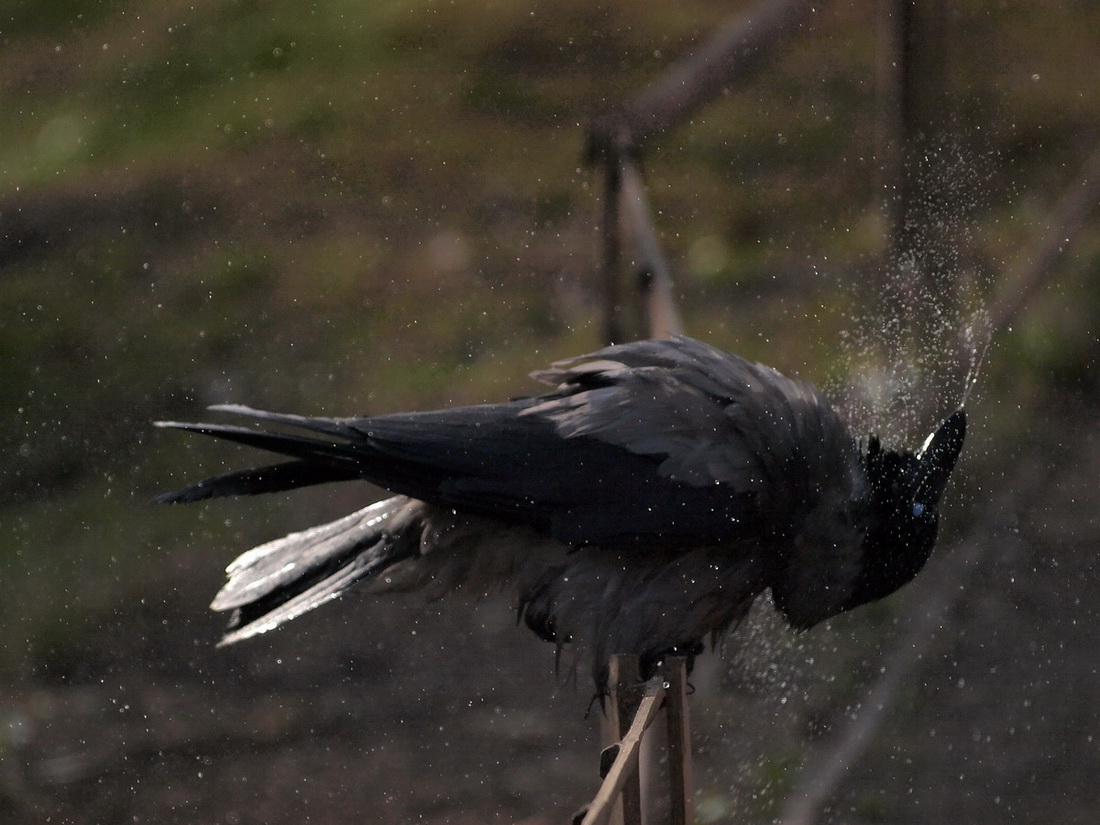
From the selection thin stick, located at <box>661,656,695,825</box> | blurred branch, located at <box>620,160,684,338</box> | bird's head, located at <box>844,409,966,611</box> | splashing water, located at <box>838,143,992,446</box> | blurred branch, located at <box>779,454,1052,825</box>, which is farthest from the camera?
splashing water, located at <box>838,143,992,446</box>

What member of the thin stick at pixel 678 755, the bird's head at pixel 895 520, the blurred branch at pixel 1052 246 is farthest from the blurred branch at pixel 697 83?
the thin stick at pixel 678 755

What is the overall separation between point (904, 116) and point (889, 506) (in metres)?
1.95

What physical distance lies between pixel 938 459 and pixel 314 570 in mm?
1508

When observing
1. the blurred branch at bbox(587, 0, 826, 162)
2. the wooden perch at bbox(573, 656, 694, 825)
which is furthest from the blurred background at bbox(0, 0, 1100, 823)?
the wooden perch at bbox(573, 656, 694, 825)

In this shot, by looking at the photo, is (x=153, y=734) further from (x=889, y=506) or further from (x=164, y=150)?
(x=164, y=150)

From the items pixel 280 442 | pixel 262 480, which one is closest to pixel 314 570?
pixel 262 480

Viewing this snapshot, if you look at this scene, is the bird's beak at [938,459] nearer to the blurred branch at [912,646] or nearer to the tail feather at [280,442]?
the blurred branch at [912,646]

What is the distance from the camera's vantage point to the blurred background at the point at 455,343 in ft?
16.2

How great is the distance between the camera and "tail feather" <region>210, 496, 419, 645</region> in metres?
3.58

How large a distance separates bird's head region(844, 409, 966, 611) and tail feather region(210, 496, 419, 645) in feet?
3.47

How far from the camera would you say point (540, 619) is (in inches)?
139

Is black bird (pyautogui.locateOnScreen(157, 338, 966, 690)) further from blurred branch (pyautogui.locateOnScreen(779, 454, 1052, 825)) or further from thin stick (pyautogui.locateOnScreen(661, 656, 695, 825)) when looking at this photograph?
blurred branch (pyautogui.locateOnScreen(779, 454, 1052, 825))

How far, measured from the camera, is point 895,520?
349 cm

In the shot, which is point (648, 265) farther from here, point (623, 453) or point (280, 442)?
point (280, 442)
